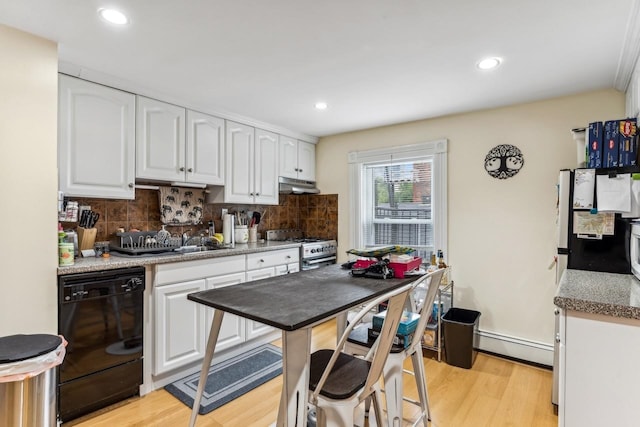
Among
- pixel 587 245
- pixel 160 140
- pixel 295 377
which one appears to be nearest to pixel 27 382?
pixel 295 377

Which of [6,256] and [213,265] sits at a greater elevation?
[6,256]

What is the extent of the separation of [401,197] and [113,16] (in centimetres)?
290

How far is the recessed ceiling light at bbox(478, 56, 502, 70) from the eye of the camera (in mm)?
2035

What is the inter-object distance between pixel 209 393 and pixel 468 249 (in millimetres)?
2479

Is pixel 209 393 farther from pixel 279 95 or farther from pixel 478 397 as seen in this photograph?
pixel 279 95

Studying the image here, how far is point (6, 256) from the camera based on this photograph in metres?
1.72

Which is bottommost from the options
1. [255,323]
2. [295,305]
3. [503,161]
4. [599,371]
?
[255,323]

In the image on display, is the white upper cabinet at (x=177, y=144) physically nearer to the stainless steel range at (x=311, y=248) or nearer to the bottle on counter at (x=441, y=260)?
the stainless steel range at (x=311, y=248)

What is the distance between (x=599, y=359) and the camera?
1287 millimetres

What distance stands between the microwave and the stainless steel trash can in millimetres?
2534

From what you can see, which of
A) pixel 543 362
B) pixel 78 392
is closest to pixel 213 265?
pixel 78 392

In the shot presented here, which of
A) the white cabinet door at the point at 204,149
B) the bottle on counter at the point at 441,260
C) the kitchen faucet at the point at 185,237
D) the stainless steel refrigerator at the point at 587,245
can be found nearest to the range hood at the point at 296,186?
the white cabinet door at the point at 204,149

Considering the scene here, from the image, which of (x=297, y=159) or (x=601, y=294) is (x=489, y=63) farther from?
(x=297, y=159)

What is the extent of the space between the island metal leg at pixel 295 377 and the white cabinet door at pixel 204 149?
81.7 inches
